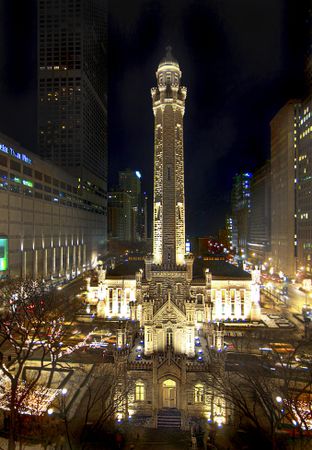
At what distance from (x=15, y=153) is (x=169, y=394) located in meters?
56.3

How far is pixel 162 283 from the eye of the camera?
38500 millimetres

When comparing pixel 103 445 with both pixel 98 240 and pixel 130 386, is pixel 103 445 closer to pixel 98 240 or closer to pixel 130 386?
pixel 130 386

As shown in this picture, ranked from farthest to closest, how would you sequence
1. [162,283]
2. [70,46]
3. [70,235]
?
[70,46], [70,235], [162,283]

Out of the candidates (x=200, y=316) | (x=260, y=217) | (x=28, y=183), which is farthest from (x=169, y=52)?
(x=260, y=217)

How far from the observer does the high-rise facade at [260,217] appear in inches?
5197

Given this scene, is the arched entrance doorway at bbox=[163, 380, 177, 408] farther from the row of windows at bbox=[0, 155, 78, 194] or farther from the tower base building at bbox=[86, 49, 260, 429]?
the row of windows at bbox=[0, 155, 78, 194]

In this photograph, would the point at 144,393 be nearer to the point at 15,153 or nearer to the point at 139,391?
the point at 139,391

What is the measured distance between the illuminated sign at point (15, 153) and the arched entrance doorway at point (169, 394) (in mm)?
52159

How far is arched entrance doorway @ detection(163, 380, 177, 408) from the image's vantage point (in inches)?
1101

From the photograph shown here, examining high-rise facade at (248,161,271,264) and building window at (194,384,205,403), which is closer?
building window at (194,384,205,403)

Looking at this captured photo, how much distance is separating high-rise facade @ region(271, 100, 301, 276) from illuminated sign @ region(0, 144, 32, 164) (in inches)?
3108

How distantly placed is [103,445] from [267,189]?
5136 inches

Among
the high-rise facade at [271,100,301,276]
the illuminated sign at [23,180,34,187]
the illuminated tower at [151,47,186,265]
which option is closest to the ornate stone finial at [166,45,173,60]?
the illuminated tower at [151,47,186,265]

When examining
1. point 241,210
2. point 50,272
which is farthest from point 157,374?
point 241,210
